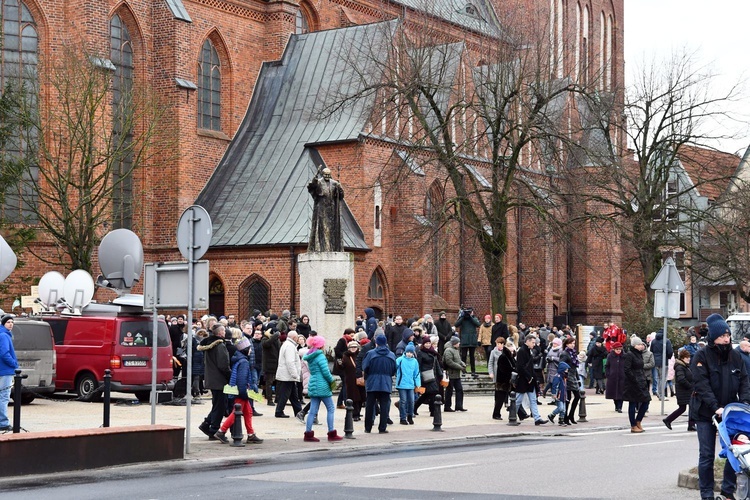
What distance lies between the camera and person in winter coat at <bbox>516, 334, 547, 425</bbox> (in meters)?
22.7

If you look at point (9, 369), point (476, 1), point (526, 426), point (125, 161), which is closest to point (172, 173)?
point (125, 161)

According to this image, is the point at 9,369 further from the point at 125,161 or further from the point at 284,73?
the point at 284,73

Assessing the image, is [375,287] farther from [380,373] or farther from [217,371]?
[217,371]

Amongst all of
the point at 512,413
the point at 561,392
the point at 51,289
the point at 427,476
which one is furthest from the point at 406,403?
the point at 51,289

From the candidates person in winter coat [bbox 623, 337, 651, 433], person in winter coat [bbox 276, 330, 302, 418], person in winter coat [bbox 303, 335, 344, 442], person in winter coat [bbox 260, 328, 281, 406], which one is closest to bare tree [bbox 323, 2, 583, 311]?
person in winter coat [bbox 260, 328, 281, 406]

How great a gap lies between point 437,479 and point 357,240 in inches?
1139

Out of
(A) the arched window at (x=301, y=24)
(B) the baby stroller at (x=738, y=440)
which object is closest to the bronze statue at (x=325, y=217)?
(B) the baby stroller at (x=738, y=440)

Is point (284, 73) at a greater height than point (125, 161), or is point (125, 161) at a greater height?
point (284, 73)

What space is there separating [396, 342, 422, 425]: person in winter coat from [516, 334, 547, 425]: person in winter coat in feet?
6.05

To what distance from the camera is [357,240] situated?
4247 centimetres

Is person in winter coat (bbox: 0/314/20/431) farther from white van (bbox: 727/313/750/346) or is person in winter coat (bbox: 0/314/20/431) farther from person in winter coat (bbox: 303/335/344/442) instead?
white van (bbox: 727/313/750/346)

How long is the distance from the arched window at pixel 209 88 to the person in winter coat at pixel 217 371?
28.1 metres

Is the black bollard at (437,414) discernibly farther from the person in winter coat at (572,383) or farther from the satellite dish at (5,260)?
the satellite dish at (5,260)

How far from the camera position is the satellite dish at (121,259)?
58.2ft
